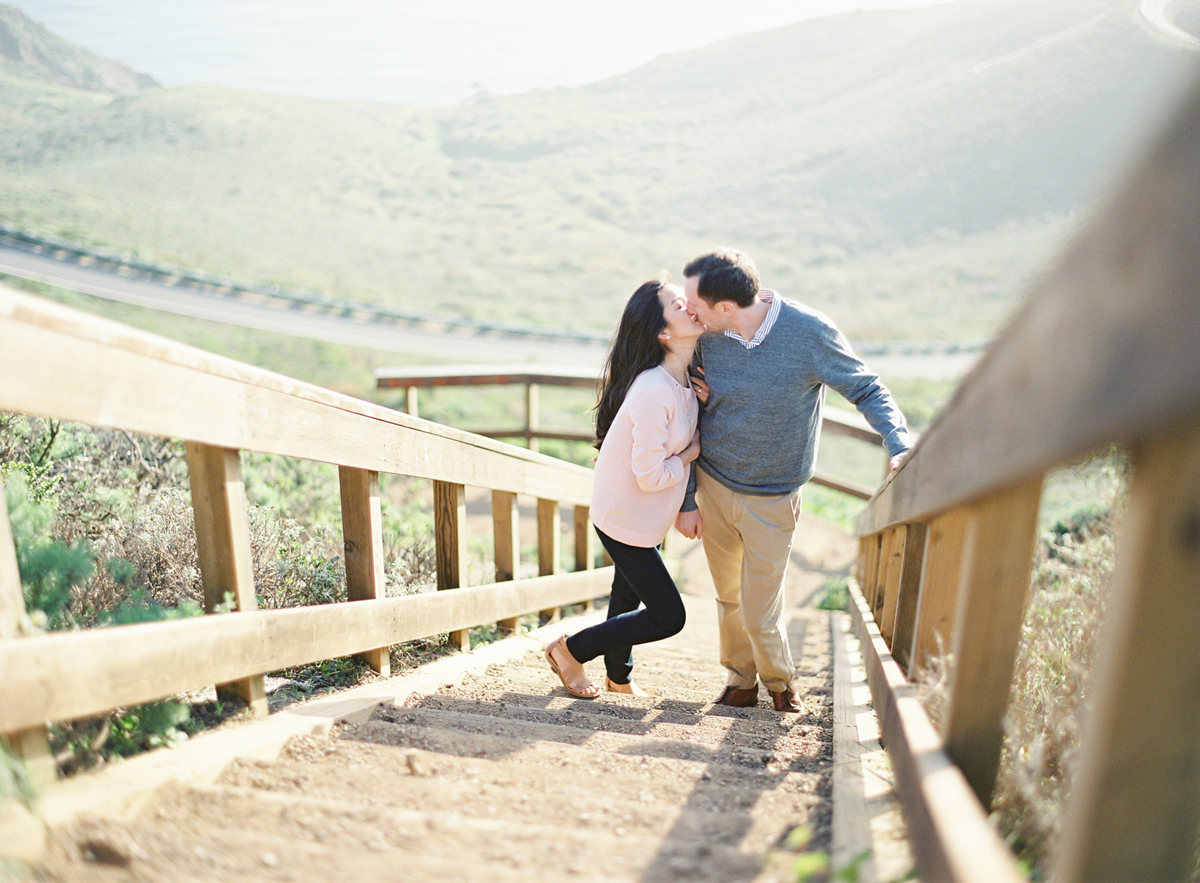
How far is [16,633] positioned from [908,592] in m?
2.33

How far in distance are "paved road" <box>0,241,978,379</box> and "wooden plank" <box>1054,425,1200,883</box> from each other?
20.1 metres

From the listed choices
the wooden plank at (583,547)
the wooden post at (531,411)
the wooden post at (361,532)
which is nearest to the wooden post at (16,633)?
the wooden post at (361,532)

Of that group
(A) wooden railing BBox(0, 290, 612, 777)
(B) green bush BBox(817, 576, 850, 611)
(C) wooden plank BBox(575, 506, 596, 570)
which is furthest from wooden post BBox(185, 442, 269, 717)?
(B) green bush BBox(817, 576, 850, 611)

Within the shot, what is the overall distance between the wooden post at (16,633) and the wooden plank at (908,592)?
7.38 ft

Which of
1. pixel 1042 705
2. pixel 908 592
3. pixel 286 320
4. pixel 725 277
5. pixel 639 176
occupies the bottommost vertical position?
pixel 1042 705

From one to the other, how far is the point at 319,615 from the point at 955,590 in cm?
167

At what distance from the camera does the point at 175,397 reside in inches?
69.5

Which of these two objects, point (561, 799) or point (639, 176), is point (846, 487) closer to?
point (561, 799)

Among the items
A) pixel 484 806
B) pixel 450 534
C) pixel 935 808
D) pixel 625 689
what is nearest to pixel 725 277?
pixel 450 534

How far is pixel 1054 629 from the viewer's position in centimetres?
258

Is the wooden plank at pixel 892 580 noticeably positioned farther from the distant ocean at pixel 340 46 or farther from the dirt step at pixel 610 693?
the distant ocean at pixel 340 46

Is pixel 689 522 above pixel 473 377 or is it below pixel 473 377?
below

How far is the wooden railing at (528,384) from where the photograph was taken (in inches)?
228

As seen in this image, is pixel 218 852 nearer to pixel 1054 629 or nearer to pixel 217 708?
pixel 217 708
